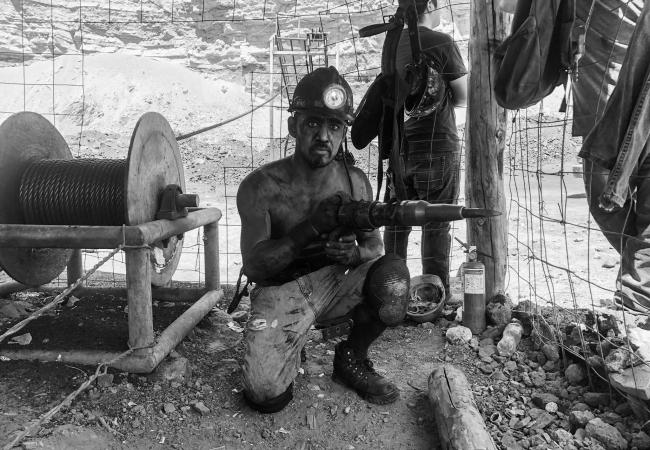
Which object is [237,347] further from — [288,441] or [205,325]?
[288,441]

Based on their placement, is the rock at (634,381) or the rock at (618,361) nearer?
the rock at (634,381)

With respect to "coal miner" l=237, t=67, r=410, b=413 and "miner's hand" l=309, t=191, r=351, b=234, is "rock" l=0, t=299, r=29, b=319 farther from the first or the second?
"miner's hand" l=309, t=191, r=351, b=234

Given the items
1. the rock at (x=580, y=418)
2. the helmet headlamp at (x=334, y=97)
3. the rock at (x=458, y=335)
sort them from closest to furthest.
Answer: the rock at (x=580, y=418) → the helmet headlamp at (x=334, y=97) → the rock at (x=458, y=335)

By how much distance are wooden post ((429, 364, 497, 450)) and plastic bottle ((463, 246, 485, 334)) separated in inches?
34.7

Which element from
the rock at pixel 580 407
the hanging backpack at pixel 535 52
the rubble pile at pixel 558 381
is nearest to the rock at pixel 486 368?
the rubble pile at pixel 558 381

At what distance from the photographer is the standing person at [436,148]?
14.5ft

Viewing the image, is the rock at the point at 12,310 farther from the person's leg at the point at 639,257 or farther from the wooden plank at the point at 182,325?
the person's leg at the point at 639,257

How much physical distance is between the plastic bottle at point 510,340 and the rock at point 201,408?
2.03m

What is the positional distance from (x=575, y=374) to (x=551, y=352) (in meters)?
0.30

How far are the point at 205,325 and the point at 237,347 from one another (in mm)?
515

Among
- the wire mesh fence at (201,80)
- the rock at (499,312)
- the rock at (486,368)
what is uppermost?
the wire mesh fence at (201,80)

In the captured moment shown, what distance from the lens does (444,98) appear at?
457 cm

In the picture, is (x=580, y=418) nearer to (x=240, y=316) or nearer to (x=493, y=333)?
(x=493, y=333)

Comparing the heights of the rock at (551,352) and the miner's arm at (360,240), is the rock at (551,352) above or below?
below
